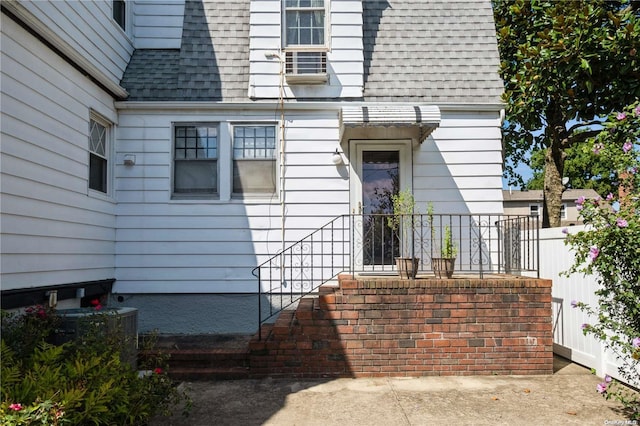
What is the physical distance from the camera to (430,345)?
5.62 m

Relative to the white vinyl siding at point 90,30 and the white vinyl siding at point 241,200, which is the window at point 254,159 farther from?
the white vinyl siding at point 90,30

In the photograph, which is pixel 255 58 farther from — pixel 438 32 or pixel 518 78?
pixel 518 78

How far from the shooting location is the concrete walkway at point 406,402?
14.0 ft

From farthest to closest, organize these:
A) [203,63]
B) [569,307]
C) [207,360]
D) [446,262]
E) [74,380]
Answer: [203,63], [569,307], [446,262], [207,360], [74,380]

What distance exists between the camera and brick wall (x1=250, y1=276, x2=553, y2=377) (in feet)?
18.4

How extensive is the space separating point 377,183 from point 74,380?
16.7 ft

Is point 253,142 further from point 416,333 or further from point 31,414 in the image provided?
point 31,414

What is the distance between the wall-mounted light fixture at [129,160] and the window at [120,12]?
2.17 m

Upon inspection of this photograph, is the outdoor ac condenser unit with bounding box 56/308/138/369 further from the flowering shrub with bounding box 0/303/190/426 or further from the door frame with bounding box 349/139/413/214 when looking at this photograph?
the door frame with bounding box 349/139/413/214

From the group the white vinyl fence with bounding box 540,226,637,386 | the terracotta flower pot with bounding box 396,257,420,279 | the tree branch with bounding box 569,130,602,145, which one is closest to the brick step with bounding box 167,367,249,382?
the terracotta flower pot with bounding box 396,257,420,279

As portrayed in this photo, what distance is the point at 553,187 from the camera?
10.3 m

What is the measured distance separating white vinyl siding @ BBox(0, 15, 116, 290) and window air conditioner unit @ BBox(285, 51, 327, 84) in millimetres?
2776

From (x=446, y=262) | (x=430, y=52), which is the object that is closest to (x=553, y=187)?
(x=430, y=52)

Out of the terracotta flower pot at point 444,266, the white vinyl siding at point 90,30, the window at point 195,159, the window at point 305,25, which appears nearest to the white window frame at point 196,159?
the window at point 195,159
